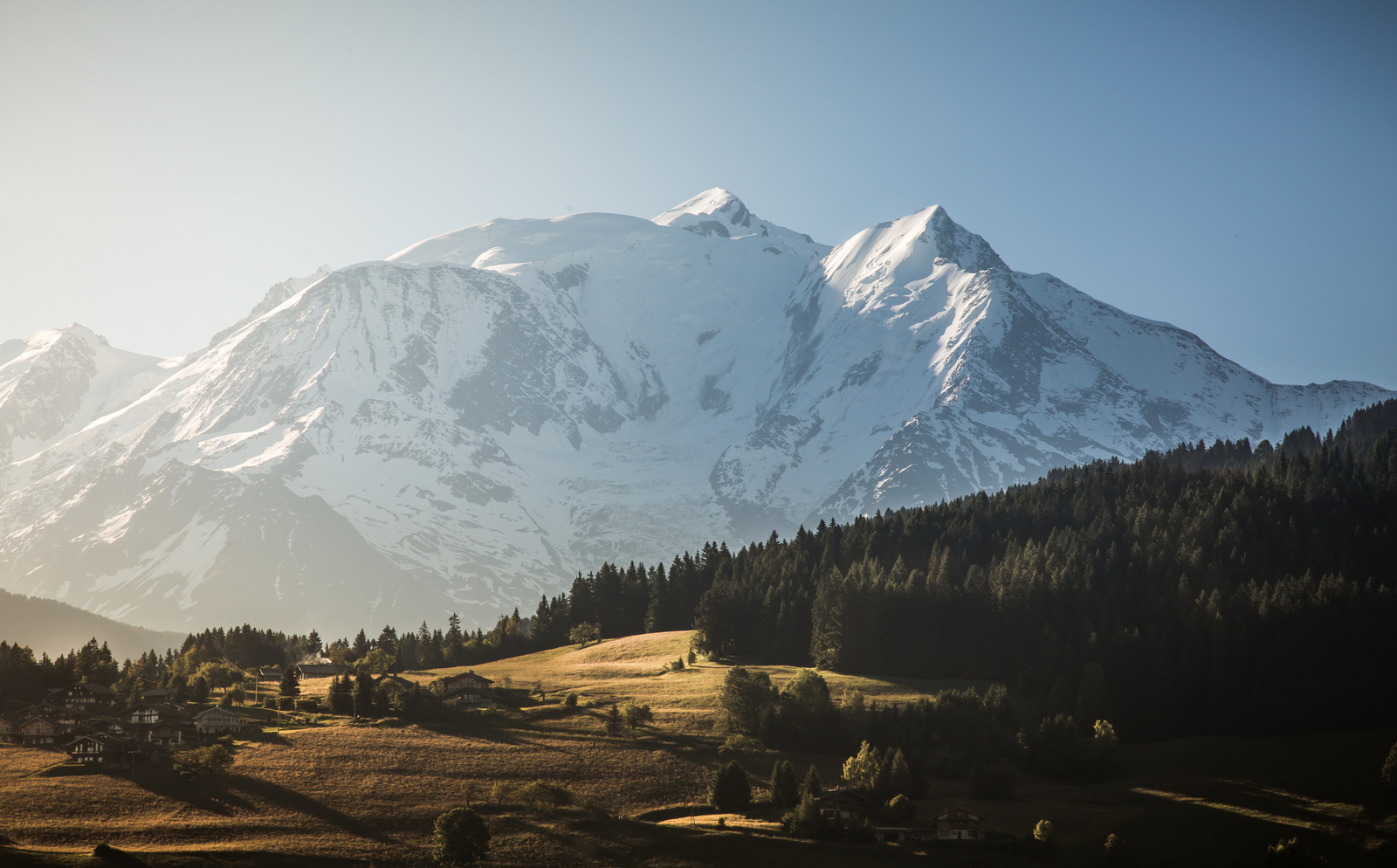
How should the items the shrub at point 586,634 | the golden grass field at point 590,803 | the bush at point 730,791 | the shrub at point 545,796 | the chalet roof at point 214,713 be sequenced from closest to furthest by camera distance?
the golden grass field at point 590,803 → the shrub at point 545,796 → the bush at point 730,791 → the chalet roof at point 214,713 → the shrub at point 586,634

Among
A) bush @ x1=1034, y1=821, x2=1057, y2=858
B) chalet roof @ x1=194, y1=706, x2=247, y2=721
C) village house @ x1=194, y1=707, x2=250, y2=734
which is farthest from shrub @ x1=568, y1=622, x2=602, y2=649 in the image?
bush @ x1=1034, y1=821, x2=1057, y2=858

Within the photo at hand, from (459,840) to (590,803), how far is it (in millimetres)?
14748

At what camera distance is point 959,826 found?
79.1 metres

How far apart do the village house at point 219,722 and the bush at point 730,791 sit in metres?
49.6

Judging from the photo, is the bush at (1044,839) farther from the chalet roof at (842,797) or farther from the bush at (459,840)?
the bush at (459,840)

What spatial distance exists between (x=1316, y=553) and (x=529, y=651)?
112 meters

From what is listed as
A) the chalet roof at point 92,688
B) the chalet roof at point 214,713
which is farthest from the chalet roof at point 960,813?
the chalet roof at point 92,688

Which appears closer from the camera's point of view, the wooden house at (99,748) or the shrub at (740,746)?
the wooden house at (99,748)

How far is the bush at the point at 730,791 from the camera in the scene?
86562 millimetres

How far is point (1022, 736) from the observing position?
9794 cm

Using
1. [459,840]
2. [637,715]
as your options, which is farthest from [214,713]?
[459,840]

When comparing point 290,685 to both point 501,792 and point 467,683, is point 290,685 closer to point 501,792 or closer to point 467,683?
point 467,683

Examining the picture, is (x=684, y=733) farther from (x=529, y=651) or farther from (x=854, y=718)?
(x=529, y=651)

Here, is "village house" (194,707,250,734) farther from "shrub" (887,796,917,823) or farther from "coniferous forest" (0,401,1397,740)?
"shrub" (887,796,917,823)
